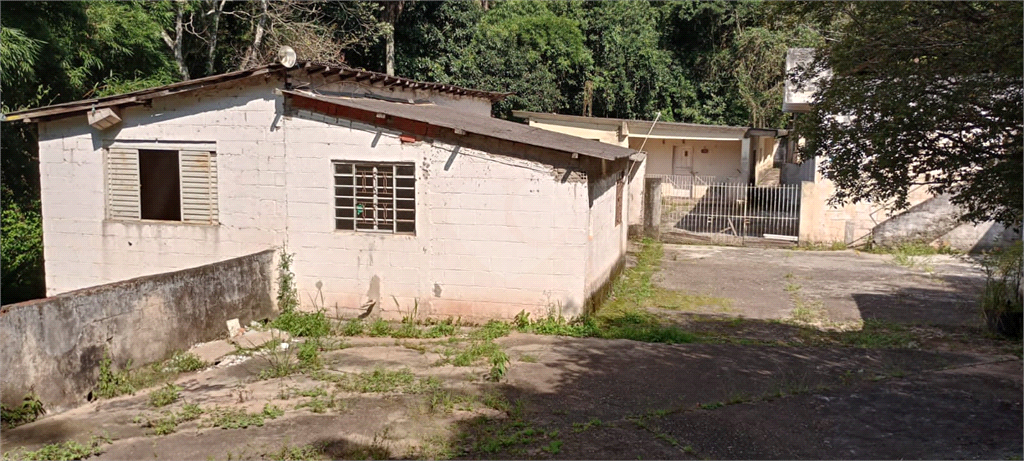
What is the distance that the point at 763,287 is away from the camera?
1440 cm

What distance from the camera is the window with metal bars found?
1105 centimetres

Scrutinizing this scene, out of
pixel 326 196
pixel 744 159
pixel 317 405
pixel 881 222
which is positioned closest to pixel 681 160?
pixel 744 159

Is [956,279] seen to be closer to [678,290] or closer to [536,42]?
[678,290]

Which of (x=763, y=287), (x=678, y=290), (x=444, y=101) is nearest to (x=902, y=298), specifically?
(x=763, y=287)

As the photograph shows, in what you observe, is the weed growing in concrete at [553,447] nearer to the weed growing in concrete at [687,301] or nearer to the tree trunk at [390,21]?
the weed growing in concrete at [687,301]

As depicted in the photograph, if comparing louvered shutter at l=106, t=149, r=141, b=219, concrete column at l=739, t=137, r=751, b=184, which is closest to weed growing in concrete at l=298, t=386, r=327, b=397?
louvered shutter at l=106, t=149, r=141, b=219

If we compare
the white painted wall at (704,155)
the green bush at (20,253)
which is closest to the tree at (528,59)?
the white painted wall at (704,155)

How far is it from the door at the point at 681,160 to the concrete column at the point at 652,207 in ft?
25.1

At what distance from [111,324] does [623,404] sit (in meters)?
5.19

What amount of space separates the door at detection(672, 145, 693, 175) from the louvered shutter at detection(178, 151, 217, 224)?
62.6ft

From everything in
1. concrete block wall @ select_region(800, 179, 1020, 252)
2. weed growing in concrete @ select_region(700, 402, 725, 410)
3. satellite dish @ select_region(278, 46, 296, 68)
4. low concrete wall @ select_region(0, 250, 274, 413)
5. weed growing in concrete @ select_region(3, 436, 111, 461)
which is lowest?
Answer: weed growing in concrete @ select_region(3, 436, 111, 461)

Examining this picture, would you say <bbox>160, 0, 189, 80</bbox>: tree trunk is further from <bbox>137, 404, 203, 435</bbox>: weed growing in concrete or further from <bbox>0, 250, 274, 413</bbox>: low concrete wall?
<bbox>137, 404, 203, 435</bbox>: weed growing in concrete

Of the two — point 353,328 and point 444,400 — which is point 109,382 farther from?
point 444,400

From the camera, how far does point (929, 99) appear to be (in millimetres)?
6918
